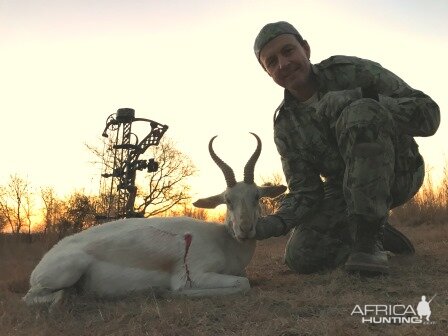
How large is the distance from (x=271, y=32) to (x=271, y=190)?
1457 mm

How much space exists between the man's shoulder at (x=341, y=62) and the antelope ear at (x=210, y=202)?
156 cm

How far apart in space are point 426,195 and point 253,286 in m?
9.31

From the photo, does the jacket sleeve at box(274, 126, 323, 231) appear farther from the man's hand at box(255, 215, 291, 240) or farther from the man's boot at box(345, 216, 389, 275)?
the man's boot at box(345, 216, 389, 275)

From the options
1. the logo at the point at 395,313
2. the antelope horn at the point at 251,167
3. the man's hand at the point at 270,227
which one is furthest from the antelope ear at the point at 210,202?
the logo at the point at 395,313

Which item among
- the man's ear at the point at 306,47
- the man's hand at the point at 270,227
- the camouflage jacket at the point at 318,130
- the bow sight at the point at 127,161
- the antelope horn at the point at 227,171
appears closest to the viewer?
the man's hand at the point at 270,227

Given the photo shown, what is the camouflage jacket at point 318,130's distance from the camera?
392 cm

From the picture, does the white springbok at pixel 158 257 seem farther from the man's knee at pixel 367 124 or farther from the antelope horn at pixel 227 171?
the man's knee at pixel 367 124

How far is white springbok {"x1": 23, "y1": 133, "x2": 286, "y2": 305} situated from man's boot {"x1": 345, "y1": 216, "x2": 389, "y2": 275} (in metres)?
0.80

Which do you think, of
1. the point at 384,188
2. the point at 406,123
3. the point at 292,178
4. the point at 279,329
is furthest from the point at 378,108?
the point at 279,329

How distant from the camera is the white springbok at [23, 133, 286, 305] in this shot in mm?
3350

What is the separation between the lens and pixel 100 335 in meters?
2.40

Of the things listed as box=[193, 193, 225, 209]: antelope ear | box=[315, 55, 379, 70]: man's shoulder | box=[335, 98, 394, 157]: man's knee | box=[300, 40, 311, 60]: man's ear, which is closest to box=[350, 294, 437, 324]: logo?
box=[335, 98, 394, 157]: man's knee

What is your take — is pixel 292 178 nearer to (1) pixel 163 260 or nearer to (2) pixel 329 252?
(2) pixel 329 252

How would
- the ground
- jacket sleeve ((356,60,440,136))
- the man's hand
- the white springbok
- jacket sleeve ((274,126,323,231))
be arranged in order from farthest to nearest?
jacket sleeve ((274,126,323,231)) → the man's hand → jacket sleeve ((356,60,440,136)) → the white springbok → the ground
